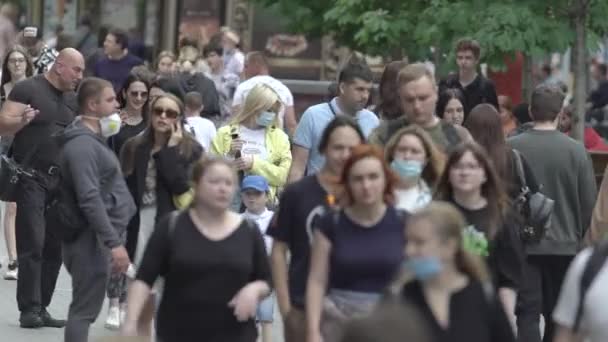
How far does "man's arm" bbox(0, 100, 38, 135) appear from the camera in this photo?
38.4ft

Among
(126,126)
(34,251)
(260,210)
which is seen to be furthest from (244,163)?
(34,251)

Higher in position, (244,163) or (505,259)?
(244,163)

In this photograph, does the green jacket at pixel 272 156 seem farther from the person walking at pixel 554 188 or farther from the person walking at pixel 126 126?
the person walking at pixel 554 188

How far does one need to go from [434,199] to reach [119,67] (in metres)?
11.9

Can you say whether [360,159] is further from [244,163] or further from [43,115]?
[43,115]

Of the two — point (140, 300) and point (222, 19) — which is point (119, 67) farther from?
point (140, 300)

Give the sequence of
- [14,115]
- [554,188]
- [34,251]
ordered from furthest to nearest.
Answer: [34,251] → [14,115] → [554,188]

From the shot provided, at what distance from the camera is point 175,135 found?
35.0ft

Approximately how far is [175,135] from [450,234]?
4.63 meters

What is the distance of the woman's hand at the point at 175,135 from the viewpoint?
10.6 m

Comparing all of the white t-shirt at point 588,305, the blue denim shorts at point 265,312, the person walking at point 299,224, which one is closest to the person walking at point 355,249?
the person walking at point 299,224

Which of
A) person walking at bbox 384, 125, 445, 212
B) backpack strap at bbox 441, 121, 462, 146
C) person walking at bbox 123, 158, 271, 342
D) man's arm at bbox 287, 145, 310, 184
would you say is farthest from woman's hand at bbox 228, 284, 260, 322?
man's arm at bbox 287, 145, 310, 184

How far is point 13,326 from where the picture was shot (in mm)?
12125

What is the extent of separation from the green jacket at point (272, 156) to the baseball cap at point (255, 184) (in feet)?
1.05
